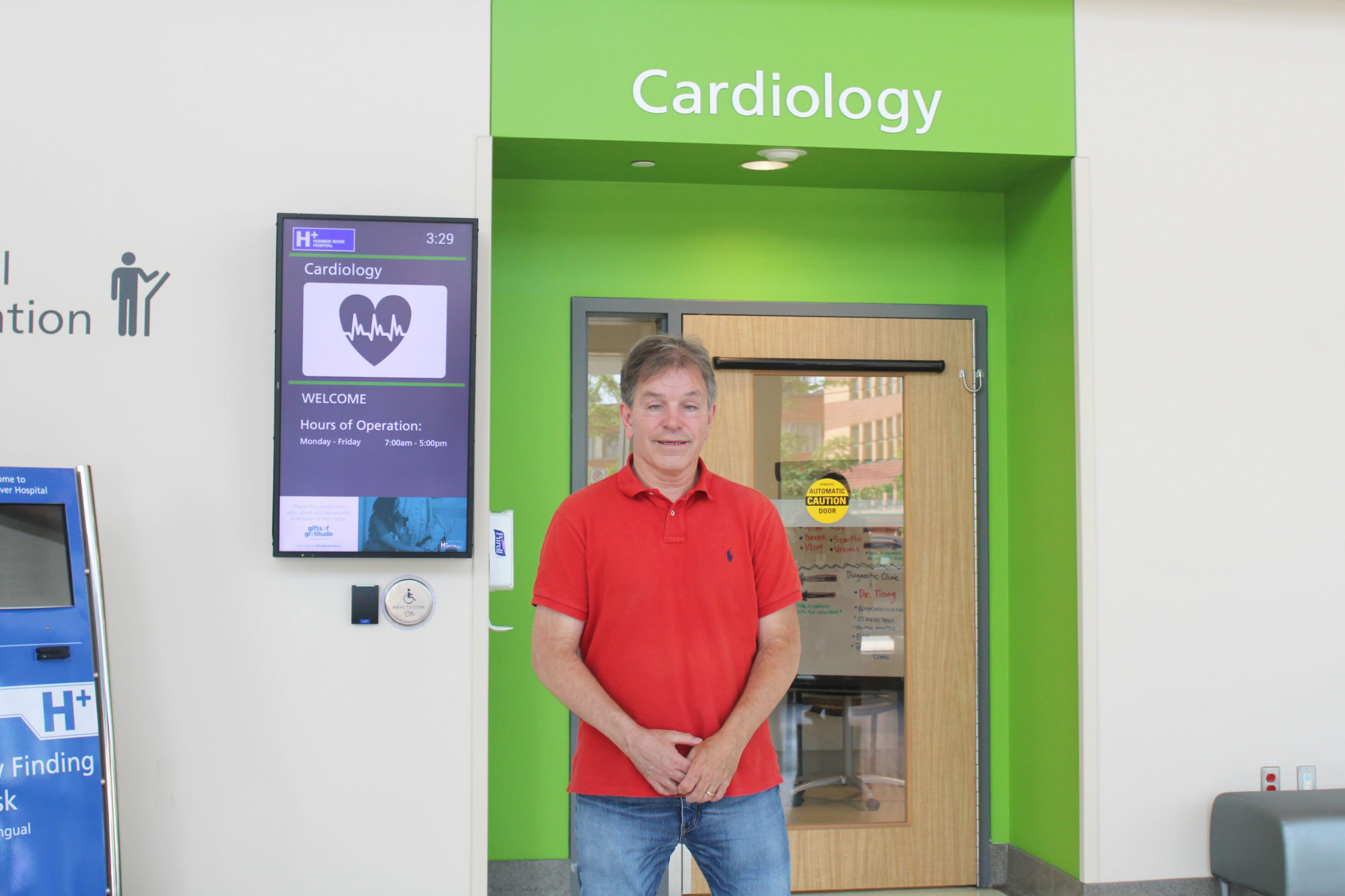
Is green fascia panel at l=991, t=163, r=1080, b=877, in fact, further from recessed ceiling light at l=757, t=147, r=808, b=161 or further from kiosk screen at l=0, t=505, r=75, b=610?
kiosk screen at l=0, t=505, r=75, b=610

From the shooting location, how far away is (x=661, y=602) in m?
2.04

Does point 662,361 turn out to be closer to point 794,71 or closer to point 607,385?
point 794,71

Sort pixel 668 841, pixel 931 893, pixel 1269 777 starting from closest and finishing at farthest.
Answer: pixel 668 841 → pixel 1269 777 → pixel 931 893

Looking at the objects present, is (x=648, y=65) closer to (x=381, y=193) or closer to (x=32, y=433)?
(x=381, y=193)

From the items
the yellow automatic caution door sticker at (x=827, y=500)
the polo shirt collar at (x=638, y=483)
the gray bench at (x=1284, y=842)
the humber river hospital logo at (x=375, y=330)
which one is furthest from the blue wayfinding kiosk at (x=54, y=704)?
the gray bench at (x=1284, y=842)

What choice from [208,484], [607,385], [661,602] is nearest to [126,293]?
[208,484]

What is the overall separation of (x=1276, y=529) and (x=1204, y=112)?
1.35 m

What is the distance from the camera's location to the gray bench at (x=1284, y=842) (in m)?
2.97

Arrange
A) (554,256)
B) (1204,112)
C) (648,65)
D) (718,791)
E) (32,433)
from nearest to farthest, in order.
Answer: (718,791)
(32,433)
(648,65)
(1204,112)
(554,256)

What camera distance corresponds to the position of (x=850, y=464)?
3764 mm

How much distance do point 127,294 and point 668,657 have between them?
1936mm

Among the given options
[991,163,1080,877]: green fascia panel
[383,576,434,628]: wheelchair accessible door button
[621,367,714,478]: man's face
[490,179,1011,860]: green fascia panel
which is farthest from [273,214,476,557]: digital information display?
[991,163,1080,877]: green fascia panel

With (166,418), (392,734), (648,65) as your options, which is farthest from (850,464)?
(166,418)

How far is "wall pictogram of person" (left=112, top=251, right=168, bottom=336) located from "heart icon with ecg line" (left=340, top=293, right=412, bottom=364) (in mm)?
569
